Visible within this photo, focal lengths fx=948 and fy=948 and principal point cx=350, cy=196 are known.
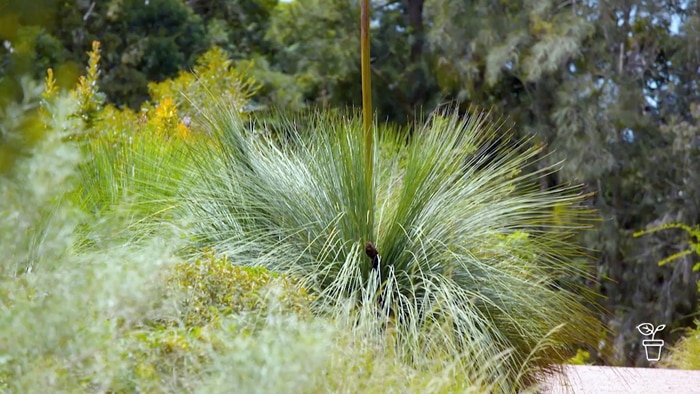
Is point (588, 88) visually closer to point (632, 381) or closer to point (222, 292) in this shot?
point (632, 381)

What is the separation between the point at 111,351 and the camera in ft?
7.00

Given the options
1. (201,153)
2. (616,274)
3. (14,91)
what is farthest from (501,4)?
(14,91)

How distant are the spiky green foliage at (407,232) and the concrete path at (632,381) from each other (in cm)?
112

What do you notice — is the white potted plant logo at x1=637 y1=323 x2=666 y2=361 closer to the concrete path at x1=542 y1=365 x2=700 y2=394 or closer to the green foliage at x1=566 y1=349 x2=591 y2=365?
the green foliage at x1=566 y1=349 x2=591 y2=365

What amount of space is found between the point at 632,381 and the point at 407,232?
8.22 feet

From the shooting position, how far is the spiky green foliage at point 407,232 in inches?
141

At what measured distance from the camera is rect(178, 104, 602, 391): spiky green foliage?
358 cm

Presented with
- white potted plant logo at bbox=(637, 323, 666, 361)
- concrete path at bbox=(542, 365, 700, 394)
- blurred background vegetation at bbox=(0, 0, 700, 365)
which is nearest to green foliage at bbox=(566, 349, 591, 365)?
concrete path at bbox=(542, 365, 700, 394)

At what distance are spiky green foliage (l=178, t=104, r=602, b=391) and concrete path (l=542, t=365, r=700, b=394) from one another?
1.12 metres

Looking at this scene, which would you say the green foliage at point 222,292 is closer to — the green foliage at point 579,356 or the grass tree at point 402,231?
the grass tree at point 402,231

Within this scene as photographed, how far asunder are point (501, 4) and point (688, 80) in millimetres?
2766

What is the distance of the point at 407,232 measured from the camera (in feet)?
12.6

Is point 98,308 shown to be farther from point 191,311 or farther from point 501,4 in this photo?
point 501,4

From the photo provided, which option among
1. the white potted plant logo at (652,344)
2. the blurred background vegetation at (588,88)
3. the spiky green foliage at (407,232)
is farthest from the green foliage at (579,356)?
the blurred background vegetation at (588,88)
